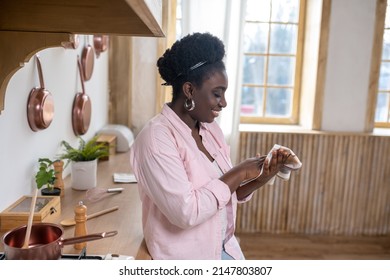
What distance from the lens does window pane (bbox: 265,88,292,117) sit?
3188 millimetres

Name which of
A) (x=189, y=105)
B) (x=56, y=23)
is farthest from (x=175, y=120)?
(x=56, y=23)

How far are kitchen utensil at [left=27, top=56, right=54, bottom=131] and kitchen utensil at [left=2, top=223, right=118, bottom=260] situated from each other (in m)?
0.66

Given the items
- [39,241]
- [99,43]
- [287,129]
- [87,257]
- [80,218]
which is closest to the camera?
[39,241]

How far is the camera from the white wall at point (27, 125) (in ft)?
4.47

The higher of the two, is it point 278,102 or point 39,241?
point 278,102

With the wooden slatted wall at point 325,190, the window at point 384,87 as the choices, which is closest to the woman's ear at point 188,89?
the wooden slatted wall at point 325,190

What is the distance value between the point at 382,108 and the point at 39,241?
2935mm

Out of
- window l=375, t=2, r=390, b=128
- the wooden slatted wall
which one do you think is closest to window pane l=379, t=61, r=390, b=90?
window l=375, t=2, r=390, b=128

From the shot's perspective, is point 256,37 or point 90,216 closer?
point 90,216

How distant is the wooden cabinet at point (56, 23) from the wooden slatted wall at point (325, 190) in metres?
1.96

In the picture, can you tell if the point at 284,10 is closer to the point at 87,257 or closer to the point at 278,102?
the point at 278,102

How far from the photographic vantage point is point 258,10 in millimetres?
3039

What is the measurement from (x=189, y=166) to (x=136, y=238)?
0.32 metres
